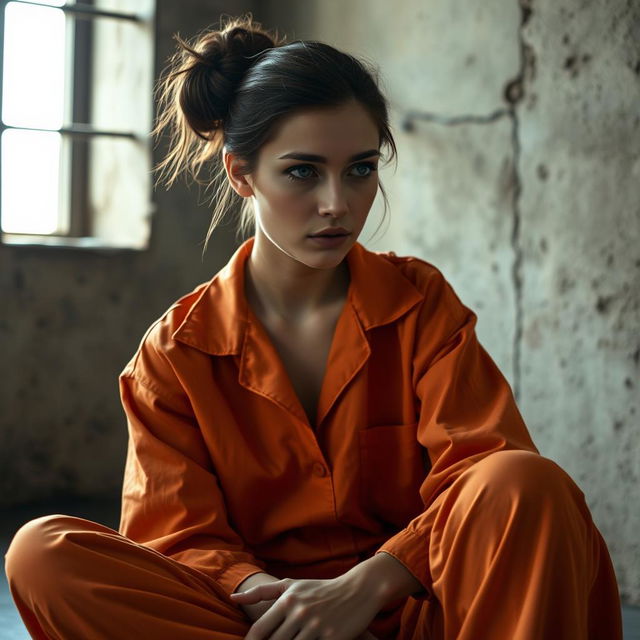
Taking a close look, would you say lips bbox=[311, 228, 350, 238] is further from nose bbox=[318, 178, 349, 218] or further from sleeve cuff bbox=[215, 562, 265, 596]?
sleeve cuff bbox=[215, 562, 265, 596]

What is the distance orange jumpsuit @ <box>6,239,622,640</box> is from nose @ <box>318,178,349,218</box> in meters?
0.23

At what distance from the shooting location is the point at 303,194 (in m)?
1.90

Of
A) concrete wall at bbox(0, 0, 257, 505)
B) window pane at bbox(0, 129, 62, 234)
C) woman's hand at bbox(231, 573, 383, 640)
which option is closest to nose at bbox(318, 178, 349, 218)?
woman's hand at bbox(231, 573, 383, 640)

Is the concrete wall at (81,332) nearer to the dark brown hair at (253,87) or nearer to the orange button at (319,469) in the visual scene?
the dark brown hair at (253,87)

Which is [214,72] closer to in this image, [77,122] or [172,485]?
[172,485]

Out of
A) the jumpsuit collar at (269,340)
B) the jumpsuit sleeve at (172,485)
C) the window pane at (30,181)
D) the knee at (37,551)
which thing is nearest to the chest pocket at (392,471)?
the jumpsuit collar at (269,340)

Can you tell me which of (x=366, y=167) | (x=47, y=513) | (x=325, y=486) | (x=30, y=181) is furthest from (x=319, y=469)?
(x=30, y=181)

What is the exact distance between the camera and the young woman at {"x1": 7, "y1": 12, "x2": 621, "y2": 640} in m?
1.64

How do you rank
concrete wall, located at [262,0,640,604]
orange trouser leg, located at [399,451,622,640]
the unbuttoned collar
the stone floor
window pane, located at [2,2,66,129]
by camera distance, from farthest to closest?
window pane, located at [2,2,66,129] < concrete wall, located at [262,0,640,604] < the stone floor < the unbuttoned collar < orange trouser leg, located at [399,451,622,640]

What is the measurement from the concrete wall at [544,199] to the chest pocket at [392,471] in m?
0.93

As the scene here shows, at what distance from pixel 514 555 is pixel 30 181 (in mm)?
2937

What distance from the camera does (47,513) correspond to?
142 inches

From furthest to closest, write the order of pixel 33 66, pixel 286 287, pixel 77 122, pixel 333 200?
pixel 77 122
pixel 33 66
pixel 286 287
pixel 333 200

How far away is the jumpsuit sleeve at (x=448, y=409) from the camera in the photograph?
172 centimetres
